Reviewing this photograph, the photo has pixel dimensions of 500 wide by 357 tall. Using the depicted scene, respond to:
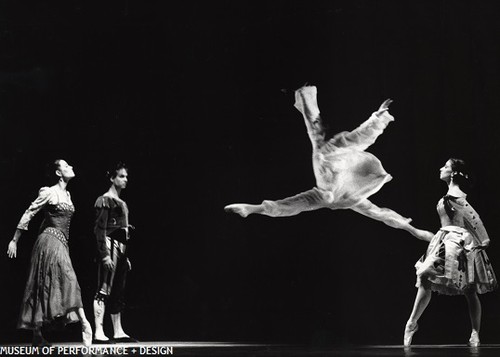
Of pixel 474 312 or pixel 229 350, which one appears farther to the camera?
pixel 474 312

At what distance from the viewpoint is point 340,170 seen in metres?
7.66

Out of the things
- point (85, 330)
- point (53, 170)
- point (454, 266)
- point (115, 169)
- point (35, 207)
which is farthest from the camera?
point (115, 169)

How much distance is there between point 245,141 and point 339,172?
839 mm

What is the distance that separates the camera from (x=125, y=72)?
7762mm

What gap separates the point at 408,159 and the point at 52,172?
2.94 m

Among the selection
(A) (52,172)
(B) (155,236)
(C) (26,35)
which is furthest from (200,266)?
(C) (26,35)

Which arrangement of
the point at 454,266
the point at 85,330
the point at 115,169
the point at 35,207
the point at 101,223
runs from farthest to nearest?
1. the point at 115,169
2. the point at 101,223
3. the point at 454,266
4. the point at 35,207
5. the point at 85,330

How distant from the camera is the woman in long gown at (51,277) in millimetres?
6738

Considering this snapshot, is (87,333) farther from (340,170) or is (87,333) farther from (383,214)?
(383,214)

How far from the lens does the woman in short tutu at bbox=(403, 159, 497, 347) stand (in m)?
7.02

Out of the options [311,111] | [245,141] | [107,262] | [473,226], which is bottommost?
[107,262]

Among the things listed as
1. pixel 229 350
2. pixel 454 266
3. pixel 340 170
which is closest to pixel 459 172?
pixel 454 266

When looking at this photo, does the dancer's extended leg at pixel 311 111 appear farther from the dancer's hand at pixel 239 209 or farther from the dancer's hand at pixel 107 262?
the dancer's hand at pixel 107 262

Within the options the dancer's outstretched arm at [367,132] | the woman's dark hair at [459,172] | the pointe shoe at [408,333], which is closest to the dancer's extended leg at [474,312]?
the pointe shoe at [408,333]
